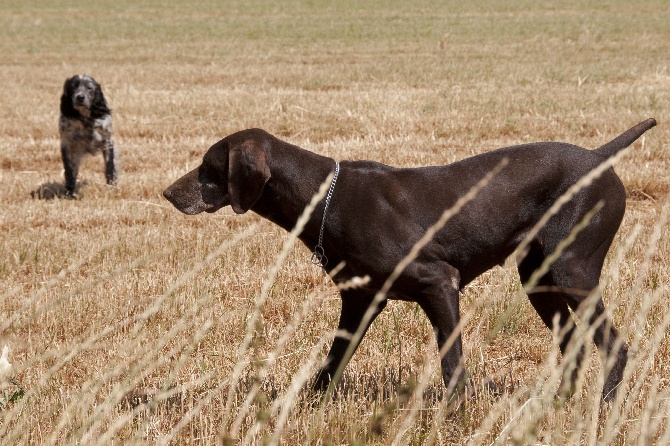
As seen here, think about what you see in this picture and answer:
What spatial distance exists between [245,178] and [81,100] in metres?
6.82

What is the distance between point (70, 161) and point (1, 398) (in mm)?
6528

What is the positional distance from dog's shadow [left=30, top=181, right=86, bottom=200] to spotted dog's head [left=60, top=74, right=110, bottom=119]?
936mm

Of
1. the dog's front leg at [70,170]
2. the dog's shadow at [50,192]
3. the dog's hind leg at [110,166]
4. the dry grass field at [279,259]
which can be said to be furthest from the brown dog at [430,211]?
the dog's hind leg at [110,166]

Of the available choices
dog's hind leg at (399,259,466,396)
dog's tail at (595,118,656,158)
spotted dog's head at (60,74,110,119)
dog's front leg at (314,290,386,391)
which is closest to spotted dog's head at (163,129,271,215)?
dog's front leg at (314,290,386,391)

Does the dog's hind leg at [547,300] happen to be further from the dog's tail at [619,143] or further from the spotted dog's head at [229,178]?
the spotted dog's head at [229,178]

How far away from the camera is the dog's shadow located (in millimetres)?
9438

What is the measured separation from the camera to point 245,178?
13.4 ft

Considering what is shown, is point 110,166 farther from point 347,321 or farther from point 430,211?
point 430,211

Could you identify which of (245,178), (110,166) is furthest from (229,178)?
(110,166)

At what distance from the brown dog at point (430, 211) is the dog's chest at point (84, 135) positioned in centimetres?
626

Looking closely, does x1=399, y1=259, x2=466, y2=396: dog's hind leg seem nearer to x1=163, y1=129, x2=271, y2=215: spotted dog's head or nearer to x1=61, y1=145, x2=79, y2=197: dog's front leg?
x1=163, y1=129, x2=271, y2=215: spotted dog's head

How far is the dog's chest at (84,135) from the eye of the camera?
1017 cm

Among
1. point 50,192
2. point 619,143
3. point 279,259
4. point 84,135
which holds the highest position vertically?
point 279,259

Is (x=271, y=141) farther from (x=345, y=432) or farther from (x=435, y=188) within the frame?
(x=345, y=432)
